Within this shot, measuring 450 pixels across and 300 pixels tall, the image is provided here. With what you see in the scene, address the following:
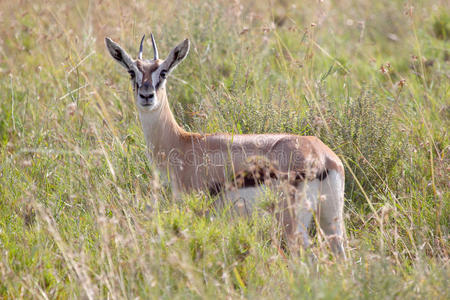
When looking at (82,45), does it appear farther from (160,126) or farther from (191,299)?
(191,299)

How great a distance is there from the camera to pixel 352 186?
4574 millimetres

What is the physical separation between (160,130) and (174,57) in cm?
61

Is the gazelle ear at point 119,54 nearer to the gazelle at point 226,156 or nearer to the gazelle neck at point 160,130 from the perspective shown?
the gazelle at point 226,156

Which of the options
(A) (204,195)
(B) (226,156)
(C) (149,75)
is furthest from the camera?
(C) (149,75)

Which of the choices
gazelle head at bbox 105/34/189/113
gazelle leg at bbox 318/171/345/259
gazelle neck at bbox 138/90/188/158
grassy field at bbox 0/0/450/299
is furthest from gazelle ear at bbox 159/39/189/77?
gazelle leg at bbox 318/171/345/259

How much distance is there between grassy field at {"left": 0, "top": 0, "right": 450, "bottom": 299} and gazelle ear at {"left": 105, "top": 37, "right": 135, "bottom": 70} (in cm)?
41

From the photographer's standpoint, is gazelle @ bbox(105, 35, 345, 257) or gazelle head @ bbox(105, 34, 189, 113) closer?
gazelle @ bbox(105, 35, 345, 257)

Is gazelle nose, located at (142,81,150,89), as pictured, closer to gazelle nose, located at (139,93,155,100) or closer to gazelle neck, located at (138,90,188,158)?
gazelle nose, located at (139,93,155,100)

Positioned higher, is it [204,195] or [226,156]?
[226,156]

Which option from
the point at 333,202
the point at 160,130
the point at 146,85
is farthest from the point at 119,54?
the point at 333,202

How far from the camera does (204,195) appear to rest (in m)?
3.86

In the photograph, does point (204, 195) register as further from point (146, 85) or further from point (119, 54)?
point (119, 54)

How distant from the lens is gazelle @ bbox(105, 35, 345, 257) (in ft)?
12.7

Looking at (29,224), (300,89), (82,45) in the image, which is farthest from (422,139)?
(82,45)
